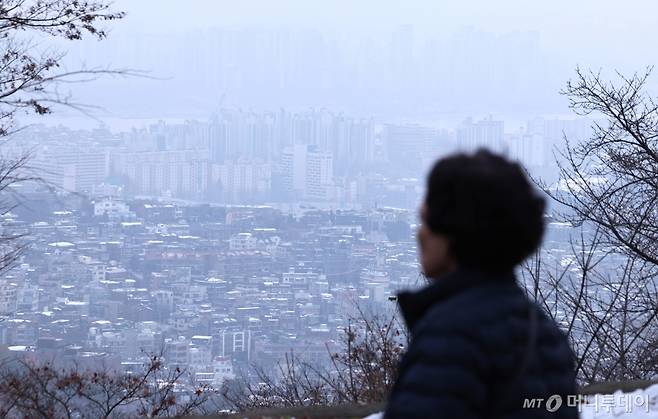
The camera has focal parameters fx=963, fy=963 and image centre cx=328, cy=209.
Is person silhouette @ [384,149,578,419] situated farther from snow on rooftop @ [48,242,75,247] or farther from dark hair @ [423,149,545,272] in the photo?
snow on rooftop @ [48,242,75,247]

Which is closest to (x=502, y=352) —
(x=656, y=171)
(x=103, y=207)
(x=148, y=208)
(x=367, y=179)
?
(x=656, y=171)

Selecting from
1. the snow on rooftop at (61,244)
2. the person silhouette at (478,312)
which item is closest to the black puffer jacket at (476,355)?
the person silhouette at (478,312)

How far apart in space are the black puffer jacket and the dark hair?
57mm

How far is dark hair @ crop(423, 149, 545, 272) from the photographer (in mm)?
2029

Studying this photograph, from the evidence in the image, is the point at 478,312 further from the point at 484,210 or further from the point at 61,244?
the point at 61,244

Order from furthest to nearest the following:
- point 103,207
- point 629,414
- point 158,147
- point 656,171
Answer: point 158,147, point 103,207, point 656,171, point 629,414

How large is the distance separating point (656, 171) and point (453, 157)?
1190cm

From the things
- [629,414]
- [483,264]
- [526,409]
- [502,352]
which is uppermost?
[483,264]

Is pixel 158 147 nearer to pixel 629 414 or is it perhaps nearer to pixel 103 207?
pixel 103 207

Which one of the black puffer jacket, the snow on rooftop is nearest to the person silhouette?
the black puffer jacket

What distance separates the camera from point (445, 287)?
2.09 metres

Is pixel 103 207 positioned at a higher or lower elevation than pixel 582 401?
higher

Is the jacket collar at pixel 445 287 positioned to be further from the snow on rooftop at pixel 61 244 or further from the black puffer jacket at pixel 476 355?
the snow on rooftop at pixel 61 244

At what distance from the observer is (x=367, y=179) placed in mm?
51188
